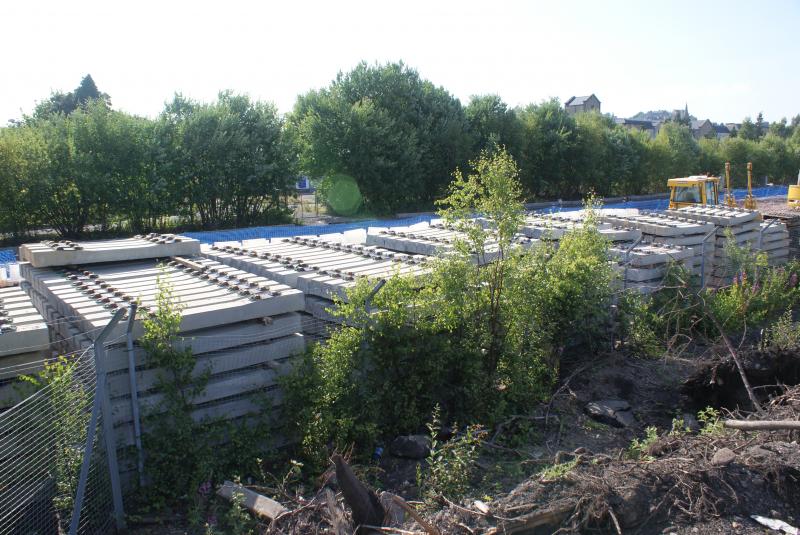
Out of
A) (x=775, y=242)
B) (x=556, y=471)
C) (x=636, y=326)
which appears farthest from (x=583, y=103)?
(x=556, y=471)

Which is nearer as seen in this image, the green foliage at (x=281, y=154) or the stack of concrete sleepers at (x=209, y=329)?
the stack of concrete sleepers at (x=209, y=329)

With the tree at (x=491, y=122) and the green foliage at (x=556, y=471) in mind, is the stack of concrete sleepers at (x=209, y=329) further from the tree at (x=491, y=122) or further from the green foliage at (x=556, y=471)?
the tree at (x=491, y=122)

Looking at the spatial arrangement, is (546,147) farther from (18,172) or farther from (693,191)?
(18,172)

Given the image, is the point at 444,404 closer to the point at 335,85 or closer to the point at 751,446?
the point at 751,446

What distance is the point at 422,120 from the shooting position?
34.4m

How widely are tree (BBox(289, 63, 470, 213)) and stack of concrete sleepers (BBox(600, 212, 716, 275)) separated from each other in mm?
20157

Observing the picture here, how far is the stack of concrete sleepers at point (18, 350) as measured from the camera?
5.47 meters

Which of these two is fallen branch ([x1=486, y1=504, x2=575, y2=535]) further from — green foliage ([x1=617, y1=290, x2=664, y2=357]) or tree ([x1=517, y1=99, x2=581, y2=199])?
tree ([x1=517, y1=99, x2=581, y2=199])

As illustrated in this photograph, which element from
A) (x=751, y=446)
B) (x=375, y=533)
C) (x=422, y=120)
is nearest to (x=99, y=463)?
(x=375, y=533)

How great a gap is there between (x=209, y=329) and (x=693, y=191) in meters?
22.0

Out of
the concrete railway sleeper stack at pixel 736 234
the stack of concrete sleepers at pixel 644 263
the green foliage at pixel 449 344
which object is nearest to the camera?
the green foliage at pixel 449 344

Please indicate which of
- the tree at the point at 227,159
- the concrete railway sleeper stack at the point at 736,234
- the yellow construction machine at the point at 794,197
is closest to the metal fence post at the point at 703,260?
the concrete railway sleeper stack at the point at 736,234

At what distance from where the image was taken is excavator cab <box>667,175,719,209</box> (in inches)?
906

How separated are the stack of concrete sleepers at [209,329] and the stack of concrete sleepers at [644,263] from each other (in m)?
6.20
